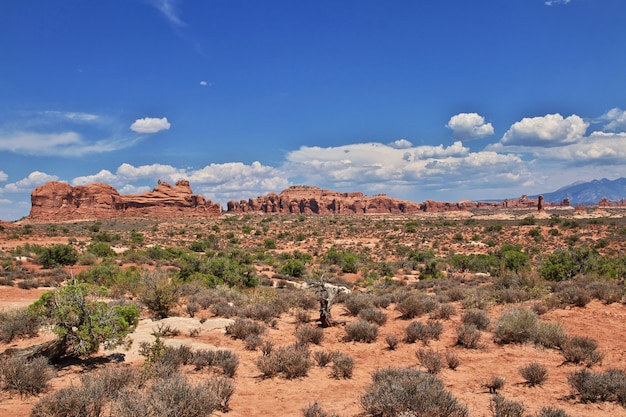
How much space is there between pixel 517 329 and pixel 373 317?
12.0 feet

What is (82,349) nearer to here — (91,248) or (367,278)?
(367,278)

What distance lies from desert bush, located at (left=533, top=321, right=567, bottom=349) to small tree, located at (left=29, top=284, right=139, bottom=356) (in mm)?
8748

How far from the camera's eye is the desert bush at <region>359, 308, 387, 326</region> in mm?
10547

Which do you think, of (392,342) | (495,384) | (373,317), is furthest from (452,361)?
(373,317)

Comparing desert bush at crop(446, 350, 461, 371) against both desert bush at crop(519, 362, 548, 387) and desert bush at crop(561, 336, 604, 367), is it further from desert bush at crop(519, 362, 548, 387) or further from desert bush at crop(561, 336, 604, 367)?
desert bush at crop(561, 336, 604, 367)

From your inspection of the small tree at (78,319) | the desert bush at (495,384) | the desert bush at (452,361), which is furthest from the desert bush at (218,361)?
the desert bush at (495,384)

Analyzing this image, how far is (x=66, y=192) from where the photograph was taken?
292ft

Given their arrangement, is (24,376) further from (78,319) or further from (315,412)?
(315,412)

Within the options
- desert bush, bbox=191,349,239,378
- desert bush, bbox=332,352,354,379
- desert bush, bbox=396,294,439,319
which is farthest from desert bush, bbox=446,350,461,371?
desert bush, bbox=191,349,239,378

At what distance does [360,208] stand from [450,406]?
144 m

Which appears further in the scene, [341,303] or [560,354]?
[341,303]

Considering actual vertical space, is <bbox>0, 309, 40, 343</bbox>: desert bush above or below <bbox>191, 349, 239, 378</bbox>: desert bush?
above

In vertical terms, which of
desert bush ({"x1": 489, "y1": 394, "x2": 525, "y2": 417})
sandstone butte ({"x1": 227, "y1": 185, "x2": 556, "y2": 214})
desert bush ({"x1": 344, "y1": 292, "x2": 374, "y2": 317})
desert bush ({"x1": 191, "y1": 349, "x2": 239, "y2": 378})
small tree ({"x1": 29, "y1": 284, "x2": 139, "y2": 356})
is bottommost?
desert bush ({"x1": 344, "y1": 292, "x2": 374, "y2": 317})

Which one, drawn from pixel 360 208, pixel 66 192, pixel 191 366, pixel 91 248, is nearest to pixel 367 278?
pixel 191 366
